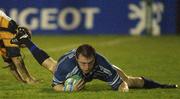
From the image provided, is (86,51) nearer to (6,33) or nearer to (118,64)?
(6,33)

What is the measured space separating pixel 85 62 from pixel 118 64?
574 centimetres

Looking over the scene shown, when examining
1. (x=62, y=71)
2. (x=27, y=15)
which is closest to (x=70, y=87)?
(x=62, y=71)

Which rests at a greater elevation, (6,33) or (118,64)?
(6,33)

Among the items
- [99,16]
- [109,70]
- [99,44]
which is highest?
[109,70]

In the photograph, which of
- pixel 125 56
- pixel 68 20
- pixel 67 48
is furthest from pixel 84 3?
pixel 125 56

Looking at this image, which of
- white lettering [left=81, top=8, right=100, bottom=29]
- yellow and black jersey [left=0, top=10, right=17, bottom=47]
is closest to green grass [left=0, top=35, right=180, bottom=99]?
yellow and black jersey [left=0, top=10, right=17, bottom=47]

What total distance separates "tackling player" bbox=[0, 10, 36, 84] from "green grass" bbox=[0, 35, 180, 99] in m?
0.18

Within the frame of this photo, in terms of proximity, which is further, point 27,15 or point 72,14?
point 72,14

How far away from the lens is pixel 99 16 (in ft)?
79.6

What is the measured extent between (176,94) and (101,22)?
14917 mm

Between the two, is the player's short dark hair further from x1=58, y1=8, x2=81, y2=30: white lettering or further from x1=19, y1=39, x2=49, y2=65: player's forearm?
x1=58, y1=8, x2=81, y2=30: white lettering

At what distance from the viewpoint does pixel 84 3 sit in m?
24.2

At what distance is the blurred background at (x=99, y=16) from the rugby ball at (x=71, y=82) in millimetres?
14619

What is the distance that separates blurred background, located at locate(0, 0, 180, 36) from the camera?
78.5 ft
